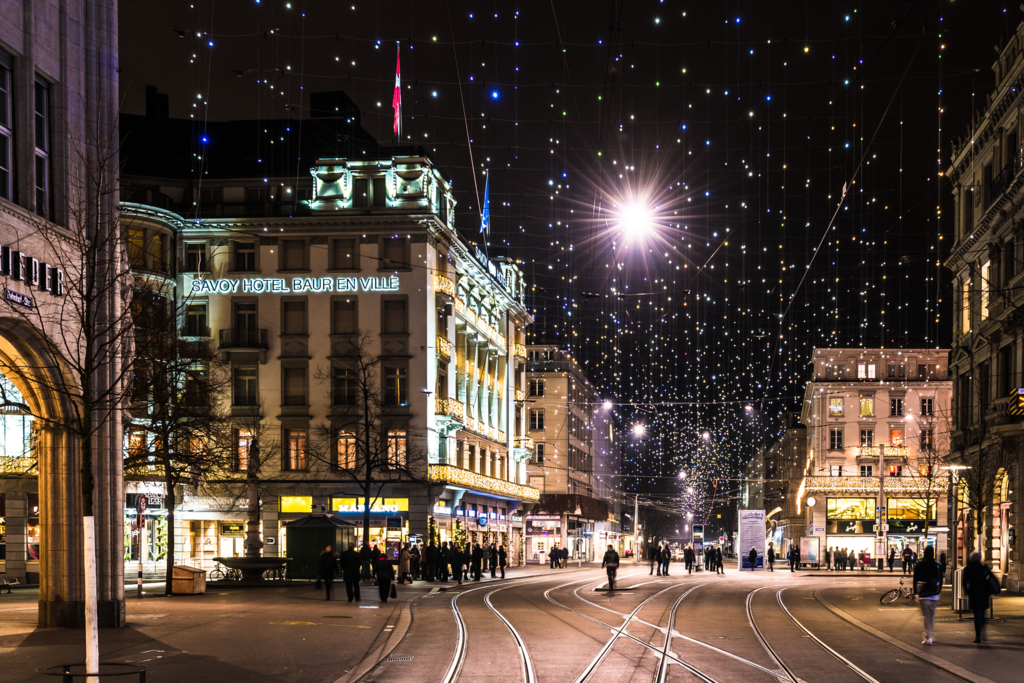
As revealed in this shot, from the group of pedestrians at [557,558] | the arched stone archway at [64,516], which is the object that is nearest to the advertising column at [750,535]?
the group of pedestrians at [557,558]

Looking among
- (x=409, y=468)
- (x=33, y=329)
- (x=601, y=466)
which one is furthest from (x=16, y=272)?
(x=601, y=466)

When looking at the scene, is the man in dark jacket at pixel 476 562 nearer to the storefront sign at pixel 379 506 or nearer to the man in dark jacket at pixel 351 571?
the storefront sign at pixel 379 506

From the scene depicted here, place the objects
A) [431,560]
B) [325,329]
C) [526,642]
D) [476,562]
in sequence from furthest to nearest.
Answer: [325,329] → [476,562] → [431,560] → [526,642]

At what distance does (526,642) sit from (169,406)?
2080cm

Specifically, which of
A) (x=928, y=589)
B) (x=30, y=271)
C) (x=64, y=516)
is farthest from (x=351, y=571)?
(x=928, y=589)

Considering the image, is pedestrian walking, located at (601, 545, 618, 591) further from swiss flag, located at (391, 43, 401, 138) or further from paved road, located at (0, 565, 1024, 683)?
swiss flag, located at (391, 43, 401, 138)

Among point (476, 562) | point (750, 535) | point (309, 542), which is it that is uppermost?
point (309, 542)

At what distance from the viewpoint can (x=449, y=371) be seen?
192ft

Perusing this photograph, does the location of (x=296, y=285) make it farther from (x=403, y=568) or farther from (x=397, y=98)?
(x=403, y=568)

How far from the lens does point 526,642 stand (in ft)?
63.5

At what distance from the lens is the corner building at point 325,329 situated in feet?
177


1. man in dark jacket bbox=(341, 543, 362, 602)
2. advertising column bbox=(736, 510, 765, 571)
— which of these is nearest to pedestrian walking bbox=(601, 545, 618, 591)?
man in dark jacket bbox=(341, 543, 362, 602)

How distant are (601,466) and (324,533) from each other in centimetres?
7579

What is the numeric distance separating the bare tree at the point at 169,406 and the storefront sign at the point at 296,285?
3.02m
